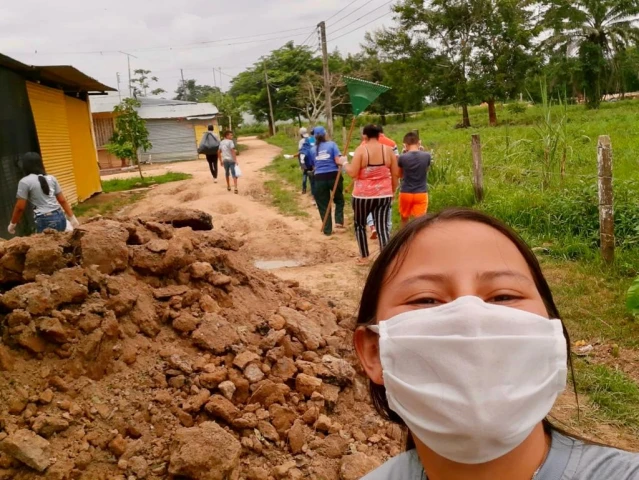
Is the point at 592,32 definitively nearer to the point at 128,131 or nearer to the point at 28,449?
the point at 128,131

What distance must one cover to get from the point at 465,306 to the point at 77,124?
52.3 ft

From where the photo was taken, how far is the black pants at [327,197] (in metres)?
8.20

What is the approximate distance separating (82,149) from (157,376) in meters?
13.7

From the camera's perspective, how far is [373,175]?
20.2 feet

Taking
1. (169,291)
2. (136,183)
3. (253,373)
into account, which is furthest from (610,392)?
(136,183)

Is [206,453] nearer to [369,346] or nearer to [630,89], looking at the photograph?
[369,346]

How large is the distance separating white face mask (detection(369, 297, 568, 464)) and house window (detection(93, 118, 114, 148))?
29.7 m

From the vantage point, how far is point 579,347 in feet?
13.4

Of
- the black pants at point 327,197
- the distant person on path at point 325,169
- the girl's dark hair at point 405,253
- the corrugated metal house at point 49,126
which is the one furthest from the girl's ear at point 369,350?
the corrugated metal house at point 49,126

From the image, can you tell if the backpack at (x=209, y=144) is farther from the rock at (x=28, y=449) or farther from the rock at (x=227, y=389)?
the rock at (x=28, y=449)

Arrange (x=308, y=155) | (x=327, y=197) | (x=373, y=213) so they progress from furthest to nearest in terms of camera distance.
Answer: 1. (x=308, y=155)
2. (x=327, y=197)
3. (x=373, y=213)

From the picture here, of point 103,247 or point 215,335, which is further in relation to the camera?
point 103,247

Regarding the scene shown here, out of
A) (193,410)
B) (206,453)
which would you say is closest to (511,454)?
(206,453)

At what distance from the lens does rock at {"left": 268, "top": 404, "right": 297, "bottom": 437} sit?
286cm
